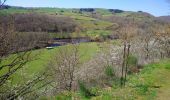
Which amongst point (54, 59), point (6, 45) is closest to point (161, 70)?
point (6, 45)

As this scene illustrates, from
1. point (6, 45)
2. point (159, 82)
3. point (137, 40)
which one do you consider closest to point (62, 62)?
point (137, 40)

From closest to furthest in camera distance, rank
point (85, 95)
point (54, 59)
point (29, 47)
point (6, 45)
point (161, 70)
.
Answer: point (6, 45) → point (29, 47) → point (85, 95) → point (161, 70) → point (54, 59)

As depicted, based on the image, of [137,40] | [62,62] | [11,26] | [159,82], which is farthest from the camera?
[137,40]

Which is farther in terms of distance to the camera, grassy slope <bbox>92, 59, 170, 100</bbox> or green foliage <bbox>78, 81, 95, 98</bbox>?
green foliage <bbox>78, 81, 95, 98</bbox>

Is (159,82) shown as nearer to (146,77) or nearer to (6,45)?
(146,77)

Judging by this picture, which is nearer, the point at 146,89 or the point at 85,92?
the point at 146,89

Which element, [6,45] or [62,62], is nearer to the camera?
[6,45]

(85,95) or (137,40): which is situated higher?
(85,95)

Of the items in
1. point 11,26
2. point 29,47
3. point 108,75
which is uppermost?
point 11,26

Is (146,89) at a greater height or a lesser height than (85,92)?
greater

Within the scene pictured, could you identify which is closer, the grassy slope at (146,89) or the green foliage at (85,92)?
the grassy slope at (146,89)
